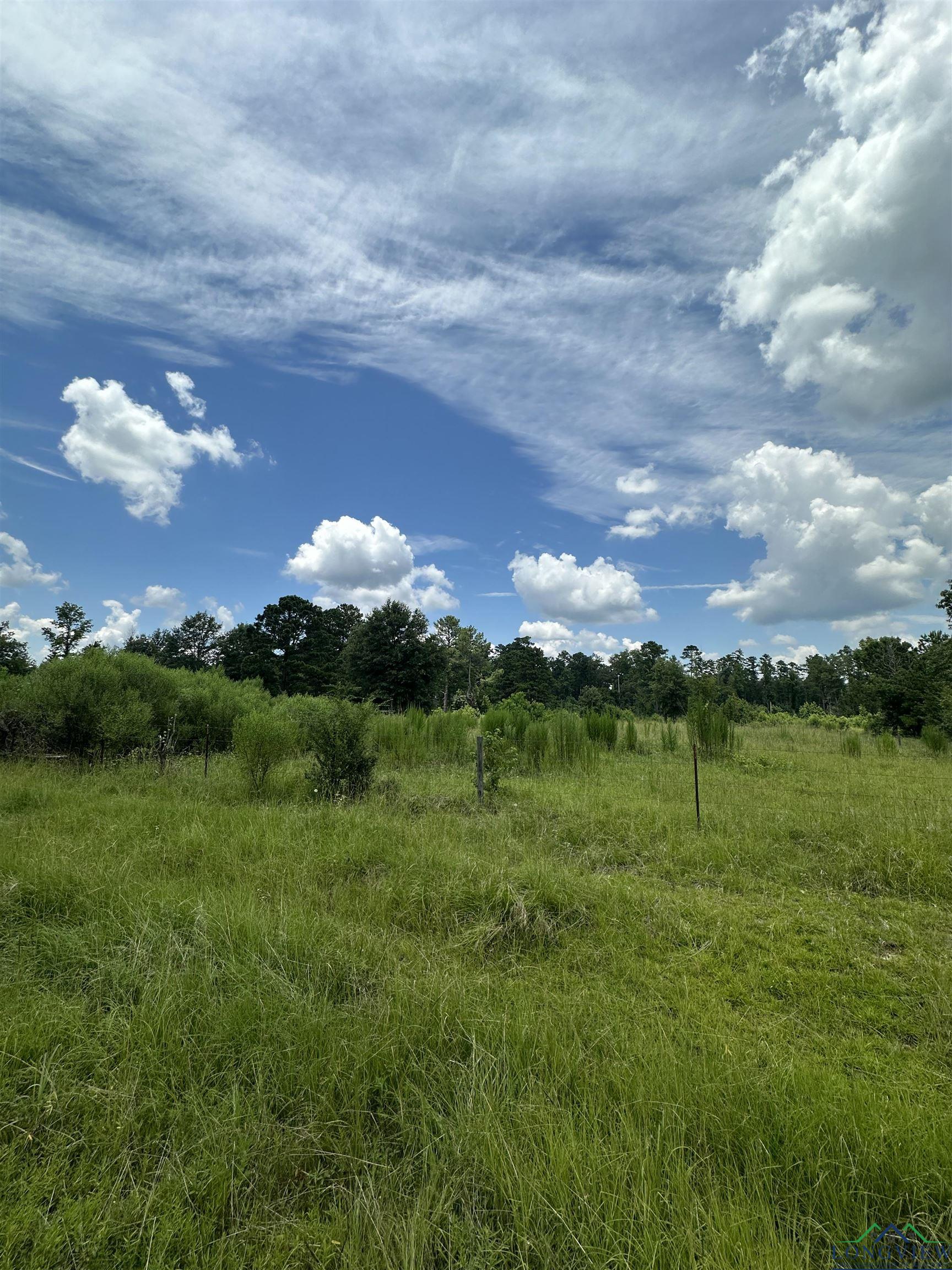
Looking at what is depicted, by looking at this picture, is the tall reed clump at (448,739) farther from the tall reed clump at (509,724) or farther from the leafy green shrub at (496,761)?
the leafy green shrub at (496,761)

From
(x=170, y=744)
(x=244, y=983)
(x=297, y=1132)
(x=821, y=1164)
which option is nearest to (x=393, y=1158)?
(x=297, y=1132)

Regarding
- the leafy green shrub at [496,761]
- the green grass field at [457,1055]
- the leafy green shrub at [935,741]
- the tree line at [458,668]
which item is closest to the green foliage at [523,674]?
the tree line at [458,668]

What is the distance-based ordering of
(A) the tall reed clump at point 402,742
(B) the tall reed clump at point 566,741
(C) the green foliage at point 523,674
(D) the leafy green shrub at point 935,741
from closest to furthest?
1. (B) the tall reed clump at point 566,741
2. (A) the tall reed clump at point 402,742
3. (D) the leafy green shrub at point 935,741
4. (C) the green foliage at point 523,674

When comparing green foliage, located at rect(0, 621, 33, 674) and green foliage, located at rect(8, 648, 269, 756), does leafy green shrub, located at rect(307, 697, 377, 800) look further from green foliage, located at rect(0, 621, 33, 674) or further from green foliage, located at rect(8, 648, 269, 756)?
green foliage, located at rect(0, 621, 33, 674)

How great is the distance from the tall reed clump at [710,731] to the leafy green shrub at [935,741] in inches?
305

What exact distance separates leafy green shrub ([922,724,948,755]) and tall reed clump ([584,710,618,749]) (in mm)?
10484


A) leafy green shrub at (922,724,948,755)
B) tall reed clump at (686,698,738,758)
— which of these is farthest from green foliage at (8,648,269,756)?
leafy green shrub at (922,724,948,755)

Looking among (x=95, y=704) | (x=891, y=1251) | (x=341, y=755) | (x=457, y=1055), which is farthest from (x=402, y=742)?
(x=891, y=1251)

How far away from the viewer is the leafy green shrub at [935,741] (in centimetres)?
1683

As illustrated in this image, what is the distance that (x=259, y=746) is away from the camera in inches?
332

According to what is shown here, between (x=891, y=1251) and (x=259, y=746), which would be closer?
(x=891, y=1251)

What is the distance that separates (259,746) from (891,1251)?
814cm

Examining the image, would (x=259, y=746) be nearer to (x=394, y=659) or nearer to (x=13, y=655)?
(x=13, y=655)

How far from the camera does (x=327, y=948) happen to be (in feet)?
10.7
